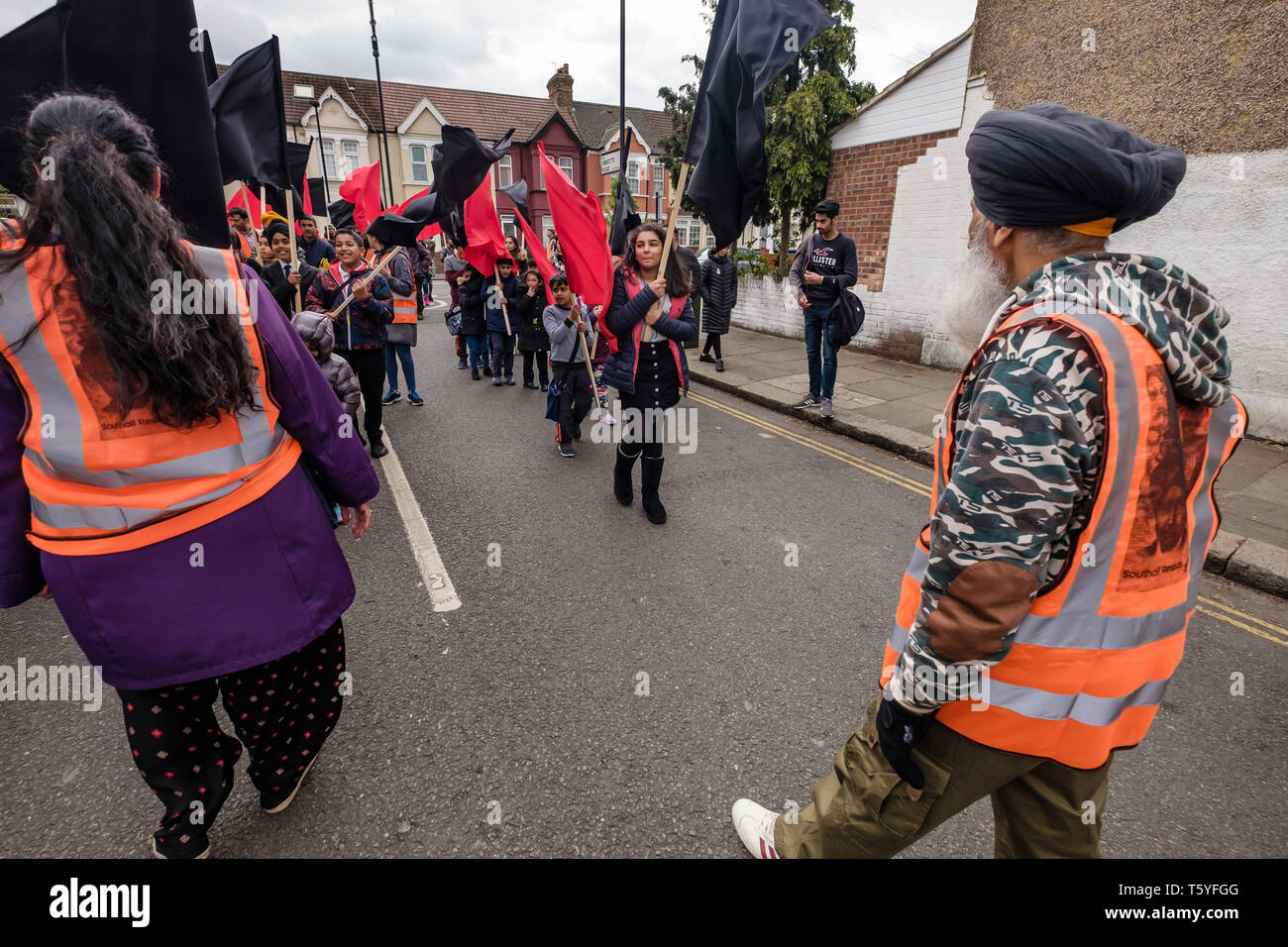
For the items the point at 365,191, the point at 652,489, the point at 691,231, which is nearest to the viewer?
the point at 652,489

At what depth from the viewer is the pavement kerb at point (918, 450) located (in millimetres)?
3812

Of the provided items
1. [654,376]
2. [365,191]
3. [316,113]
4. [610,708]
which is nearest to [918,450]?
[654,376]

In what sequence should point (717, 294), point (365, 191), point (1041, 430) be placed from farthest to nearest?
point (717, 294) < point (365, 191) < point (1041, 430)

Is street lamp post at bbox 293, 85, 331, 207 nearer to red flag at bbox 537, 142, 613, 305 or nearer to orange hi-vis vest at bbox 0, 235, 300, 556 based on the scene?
red flag at bbox 537, 142, 613, 305

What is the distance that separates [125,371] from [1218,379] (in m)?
2.14

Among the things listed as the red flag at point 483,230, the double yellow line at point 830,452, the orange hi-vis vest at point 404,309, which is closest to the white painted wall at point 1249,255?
the double yellow line at point 830,452

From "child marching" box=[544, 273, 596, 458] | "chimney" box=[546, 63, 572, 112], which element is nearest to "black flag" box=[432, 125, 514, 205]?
"child marching" box=[544, 273, 596, 458]

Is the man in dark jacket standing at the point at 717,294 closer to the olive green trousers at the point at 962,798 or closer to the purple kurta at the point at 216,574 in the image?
the purple kurta at the point at 216,574

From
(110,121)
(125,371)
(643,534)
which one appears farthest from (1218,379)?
(643,534)

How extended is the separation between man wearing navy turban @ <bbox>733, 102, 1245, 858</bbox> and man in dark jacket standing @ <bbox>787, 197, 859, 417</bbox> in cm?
554

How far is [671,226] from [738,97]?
2.43 feet

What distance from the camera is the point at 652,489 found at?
4457 mm

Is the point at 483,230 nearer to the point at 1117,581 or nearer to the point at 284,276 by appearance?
the point at 284,276
